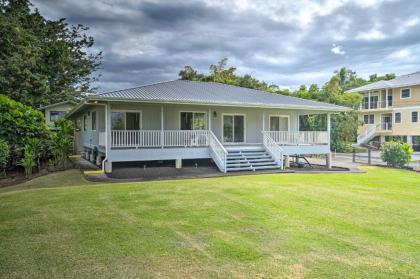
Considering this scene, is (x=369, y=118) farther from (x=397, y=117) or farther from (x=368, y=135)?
(x=397, y=117)

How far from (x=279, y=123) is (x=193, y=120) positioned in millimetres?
5848

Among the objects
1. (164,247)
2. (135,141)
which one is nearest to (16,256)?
(164,247)

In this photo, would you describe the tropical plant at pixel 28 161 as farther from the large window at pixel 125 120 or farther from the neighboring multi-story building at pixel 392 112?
the neighboring multi-story building at pixel 392 112

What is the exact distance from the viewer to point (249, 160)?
587 inches

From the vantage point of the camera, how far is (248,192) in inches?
345

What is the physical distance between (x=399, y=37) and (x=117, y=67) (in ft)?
88.7

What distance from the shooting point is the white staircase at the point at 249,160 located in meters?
14.3

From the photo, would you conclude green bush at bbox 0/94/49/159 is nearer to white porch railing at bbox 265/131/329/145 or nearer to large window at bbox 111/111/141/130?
large window at bbox 111/111/141/130

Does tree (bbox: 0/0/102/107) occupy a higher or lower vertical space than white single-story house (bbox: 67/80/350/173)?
higher

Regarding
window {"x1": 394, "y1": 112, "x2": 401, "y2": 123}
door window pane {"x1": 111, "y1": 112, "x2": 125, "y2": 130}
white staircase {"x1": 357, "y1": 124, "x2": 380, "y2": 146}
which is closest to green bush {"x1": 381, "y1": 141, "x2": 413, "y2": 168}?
door window pane {"x1": 111, "y1": 112, "x2": 125, "y2": 130}

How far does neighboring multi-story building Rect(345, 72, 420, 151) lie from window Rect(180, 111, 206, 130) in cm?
2660

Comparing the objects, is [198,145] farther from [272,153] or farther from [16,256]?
[16,256]

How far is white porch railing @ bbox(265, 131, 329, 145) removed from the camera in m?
17.2

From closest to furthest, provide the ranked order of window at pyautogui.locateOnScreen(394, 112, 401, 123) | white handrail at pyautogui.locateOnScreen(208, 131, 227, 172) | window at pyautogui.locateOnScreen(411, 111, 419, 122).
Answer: white handrail at pyautogui.locateOnScreen(208, 131, 227, 172) → window at pyautogui.locateOnScreen(411, 111, 419, 122) → window at pyautogui.locateOnScreen(394, 112, 401, 123)
